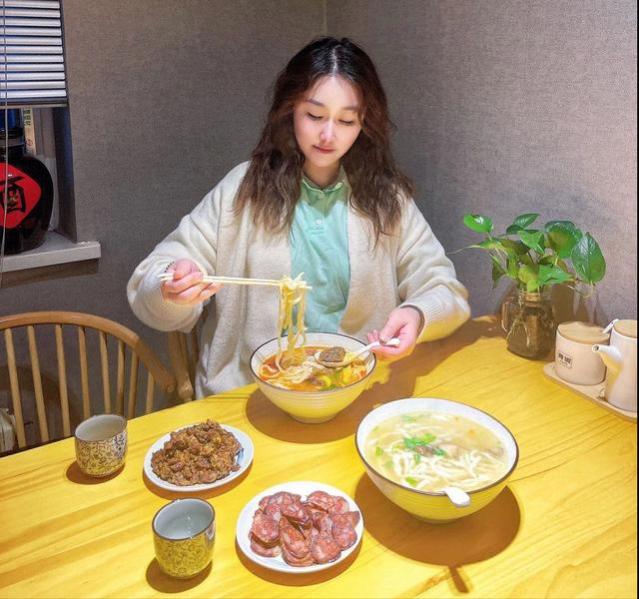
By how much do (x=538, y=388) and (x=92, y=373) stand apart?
1.20 m

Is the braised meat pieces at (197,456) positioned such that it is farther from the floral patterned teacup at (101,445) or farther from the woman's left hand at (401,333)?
the woman's left hand at (401,333)

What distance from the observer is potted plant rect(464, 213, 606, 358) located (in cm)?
147

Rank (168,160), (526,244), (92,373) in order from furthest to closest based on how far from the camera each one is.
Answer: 1. (168,160)
2. (92,373)
3. (526,244)

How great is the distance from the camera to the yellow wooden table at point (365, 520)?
2.98 feet

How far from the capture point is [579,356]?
1425 mm

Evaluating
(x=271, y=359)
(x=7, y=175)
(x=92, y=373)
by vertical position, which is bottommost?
(x=92, y=373)

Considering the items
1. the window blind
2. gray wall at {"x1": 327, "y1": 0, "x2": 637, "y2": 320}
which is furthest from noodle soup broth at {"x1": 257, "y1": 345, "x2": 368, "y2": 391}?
the window blind

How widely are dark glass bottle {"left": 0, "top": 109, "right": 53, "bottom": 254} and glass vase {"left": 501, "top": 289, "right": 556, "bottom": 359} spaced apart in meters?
1.18

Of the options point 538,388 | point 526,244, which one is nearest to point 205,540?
point 538,388

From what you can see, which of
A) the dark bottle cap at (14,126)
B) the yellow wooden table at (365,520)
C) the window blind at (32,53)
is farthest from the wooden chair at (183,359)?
the window blind at (32,53)

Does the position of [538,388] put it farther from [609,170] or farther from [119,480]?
[119,480]

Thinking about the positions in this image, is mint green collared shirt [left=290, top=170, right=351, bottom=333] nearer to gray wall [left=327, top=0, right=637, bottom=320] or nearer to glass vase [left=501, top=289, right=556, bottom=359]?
gray wall [left=327, top=0, right=637, bottom=320]

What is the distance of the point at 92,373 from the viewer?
1.82m

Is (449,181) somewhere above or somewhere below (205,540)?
above
